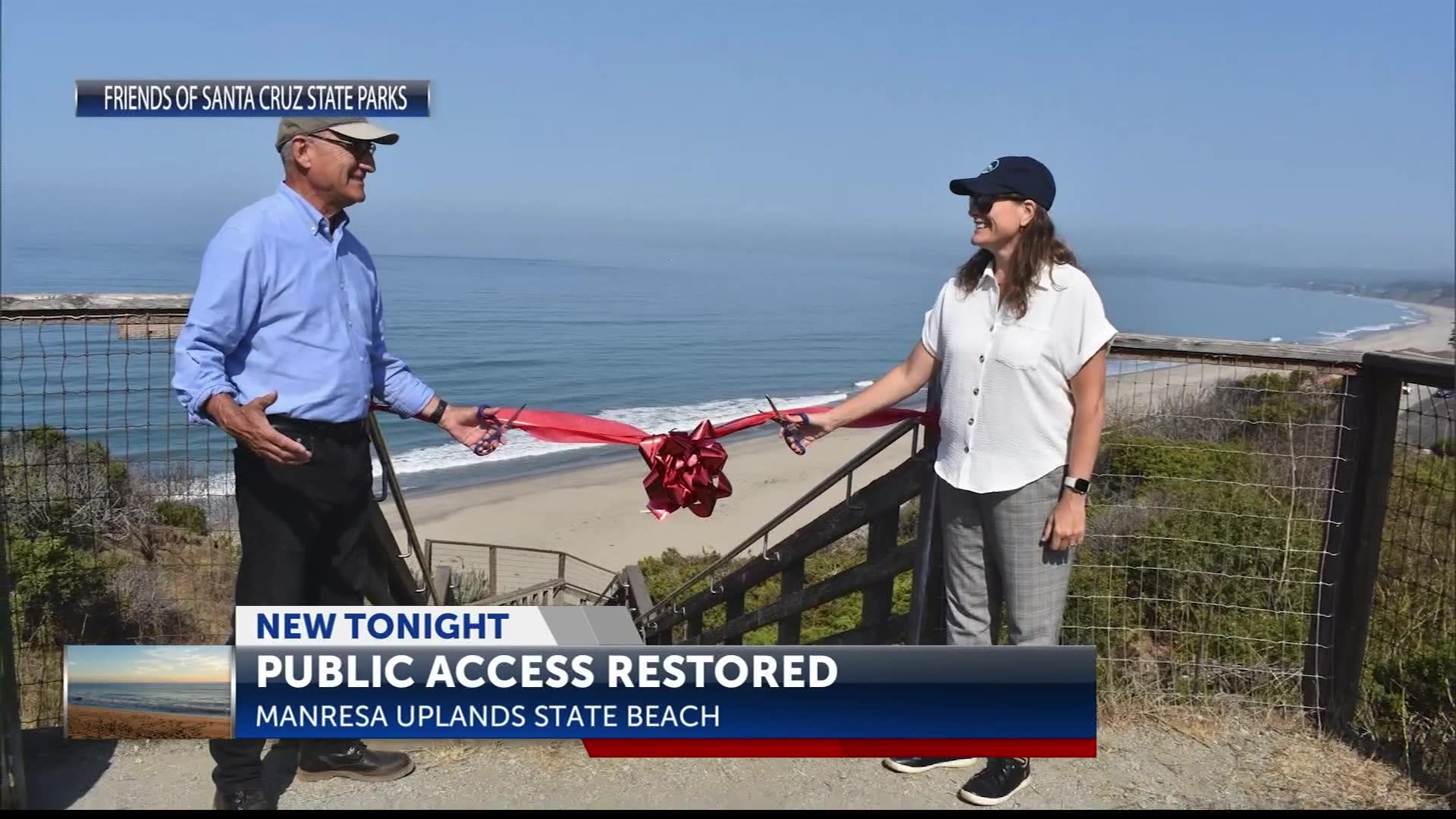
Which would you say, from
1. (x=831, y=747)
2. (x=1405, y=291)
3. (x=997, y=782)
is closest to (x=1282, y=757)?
(x=997, y=782)

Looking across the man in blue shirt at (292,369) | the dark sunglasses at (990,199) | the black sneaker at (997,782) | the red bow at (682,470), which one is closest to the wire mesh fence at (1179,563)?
the man in blue shirt at (292,369)

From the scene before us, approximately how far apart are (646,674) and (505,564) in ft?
49.0

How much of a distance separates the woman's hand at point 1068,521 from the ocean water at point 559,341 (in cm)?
216

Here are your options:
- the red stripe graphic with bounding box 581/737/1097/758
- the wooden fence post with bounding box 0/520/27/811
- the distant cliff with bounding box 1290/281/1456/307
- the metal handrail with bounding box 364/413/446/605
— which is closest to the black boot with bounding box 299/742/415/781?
the red stripe graphic with bounding box 581/737/1097/758

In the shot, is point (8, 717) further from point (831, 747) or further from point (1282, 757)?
point (1282, 757)

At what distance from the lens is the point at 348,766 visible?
4.01 metres

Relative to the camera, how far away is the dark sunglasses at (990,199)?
3559 millimetres

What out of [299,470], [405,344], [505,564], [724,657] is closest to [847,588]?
→ [724,657]

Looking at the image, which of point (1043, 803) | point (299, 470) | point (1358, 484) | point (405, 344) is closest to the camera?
point (299, 470)

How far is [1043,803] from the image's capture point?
3.95 metres

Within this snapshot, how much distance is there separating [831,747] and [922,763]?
35 centimetres

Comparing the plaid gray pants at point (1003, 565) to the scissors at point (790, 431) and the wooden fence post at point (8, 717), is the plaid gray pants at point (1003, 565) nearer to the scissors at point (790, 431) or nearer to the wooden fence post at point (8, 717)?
the scissors at point (790, 431)

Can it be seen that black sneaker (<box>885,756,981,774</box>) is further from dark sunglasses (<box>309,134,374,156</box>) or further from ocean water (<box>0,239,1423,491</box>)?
dark sunglasses (<box>309,134,374,156</box>)

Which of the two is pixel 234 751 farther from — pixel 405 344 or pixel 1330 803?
pixel 405 344
